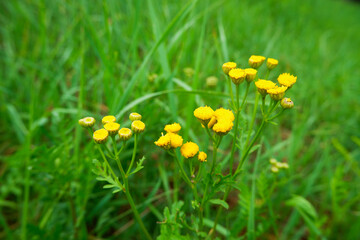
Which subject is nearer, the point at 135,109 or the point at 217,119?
the point at 217,119

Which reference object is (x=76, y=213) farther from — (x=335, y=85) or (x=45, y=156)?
(x=335, y=85)

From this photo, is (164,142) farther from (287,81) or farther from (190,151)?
(287,81)

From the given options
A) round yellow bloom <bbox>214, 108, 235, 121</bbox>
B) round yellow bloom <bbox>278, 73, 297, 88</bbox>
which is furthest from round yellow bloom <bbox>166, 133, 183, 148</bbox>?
round yellow bloom <bbox>278, 73, 297, 88</bbox>

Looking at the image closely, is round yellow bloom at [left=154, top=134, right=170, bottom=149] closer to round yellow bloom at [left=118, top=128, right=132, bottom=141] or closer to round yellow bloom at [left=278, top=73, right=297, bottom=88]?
round yellow bloom at [left=118, top=128, right=132, bottom=141]

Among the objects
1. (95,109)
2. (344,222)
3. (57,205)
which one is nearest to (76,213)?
(57,205)

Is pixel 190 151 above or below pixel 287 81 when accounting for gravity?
below

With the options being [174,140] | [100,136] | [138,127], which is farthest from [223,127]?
[100,136]

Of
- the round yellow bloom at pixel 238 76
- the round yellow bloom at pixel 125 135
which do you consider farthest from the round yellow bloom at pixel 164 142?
the round yellow bloom at pixel 238 76
